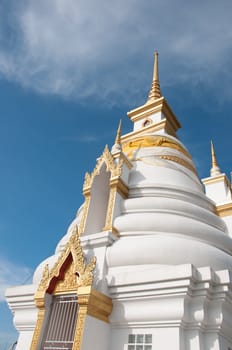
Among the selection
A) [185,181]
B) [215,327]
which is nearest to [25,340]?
[215,327]

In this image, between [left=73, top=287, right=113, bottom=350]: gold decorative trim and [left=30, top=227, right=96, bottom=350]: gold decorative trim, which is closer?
[left=73, top=287, right=113, bottom=350]: gold decorative trim

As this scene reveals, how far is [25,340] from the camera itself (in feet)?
22.2

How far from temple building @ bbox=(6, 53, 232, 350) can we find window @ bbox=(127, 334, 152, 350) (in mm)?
16

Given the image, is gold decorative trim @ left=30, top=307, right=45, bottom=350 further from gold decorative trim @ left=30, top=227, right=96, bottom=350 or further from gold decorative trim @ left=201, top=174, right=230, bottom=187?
gold decorative trim @ left=201, top=174, right=230, bottom=187

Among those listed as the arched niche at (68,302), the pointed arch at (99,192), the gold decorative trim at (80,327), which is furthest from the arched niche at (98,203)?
the gold decorative trim at (80,327)

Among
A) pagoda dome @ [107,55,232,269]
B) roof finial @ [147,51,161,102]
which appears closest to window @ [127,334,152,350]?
pagoda dome @ [107,55,232,269]

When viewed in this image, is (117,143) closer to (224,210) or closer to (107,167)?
(107,167)

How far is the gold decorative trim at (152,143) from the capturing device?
11.6 m

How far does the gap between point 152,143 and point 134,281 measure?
22.4 feet

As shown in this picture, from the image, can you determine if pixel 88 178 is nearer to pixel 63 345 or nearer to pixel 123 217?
pixel 123 217

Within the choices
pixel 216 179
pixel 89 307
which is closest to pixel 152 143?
pixel 216 179

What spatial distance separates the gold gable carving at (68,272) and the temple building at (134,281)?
2cm

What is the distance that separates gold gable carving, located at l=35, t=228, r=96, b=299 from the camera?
598 cm

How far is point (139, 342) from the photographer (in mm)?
5445
